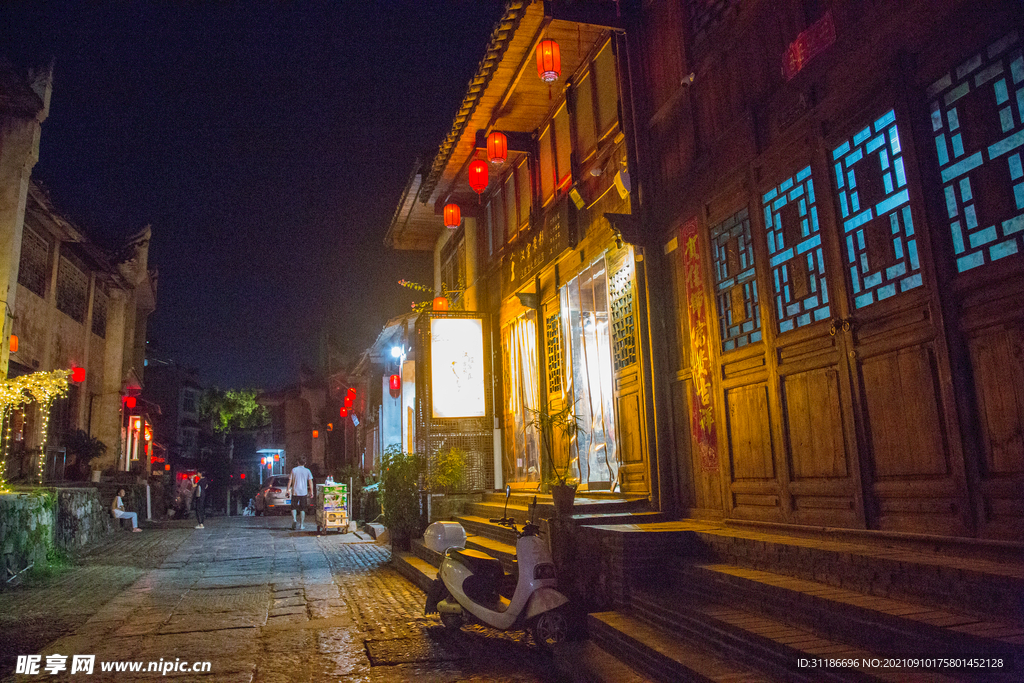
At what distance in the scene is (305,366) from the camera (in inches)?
1841

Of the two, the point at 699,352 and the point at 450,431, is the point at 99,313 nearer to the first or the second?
the point at 450,431

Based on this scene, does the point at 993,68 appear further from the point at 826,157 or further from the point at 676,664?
the point at 676,664

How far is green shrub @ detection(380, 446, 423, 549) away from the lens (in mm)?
12422

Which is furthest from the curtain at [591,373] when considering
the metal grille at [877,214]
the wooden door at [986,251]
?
the wooden door at [986,251]

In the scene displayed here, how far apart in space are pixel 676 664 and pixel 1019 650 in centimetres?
196

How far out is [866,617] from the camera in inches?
150

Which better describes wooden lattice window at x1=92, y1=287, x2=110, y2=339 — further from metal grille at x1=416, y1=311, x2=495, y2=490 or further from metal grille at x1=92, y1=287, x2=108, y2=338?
metal grille at x1=416, y1=311, x2=495, y2=490

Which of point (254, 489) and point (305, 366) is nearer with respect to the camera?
point (254, 489)

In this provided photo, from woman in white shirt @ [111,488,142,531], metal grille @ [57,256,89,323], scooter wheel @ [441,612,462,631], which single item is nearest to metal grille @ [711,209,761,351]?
Result: scooter wheel @ [441,612,462,631]

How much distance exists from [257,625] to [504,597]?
2796 mm

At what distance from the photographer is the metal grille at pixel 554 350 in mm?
11633

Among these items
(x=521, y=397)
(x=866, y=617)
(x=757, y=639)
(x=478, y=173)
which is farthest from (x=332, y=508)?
(x=866, y=617)

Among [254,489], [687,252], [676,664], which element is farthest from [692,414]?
[254,489]

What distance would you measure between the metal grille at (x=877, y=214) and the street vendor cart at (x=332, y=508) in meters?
16.1
